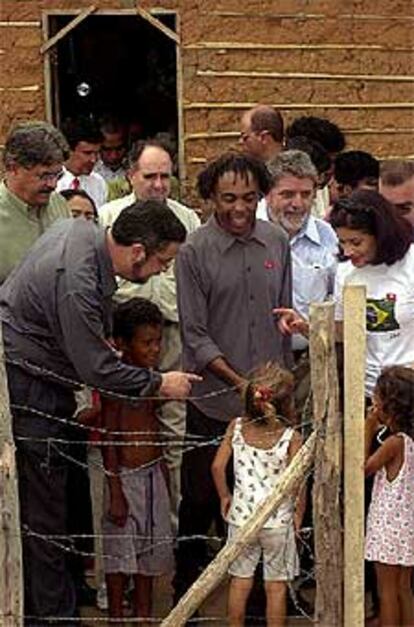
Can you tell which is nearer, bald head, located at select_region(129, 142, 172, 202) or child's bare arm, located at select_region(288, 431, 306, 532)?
child's bare arm, located at select_region(288, 431, 306, 532)

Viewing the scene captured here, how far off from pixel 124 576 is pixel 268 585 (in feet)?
2.08

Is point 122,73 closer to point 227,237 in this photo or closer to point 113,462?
point 227,237

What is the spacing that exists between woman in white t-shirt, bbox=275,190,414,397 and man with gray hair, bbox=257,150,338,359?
514 millimetres

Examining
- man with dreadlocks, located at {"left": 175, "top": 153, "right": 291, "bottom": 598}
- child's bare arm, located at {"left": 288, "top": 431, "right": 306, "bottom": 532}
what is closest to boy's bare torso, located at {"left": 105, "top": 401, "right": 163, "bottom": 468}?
man with dreadlocks, located at {"left": 175, "top": 153, "right": 291, "bottom": 598}

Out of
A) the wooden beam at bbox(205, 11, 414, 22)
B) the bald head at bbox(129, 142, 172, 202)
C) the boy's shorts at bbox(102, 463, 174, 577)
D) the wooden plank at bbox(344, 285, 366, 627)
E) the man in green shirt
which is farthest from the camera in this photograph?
the wooden beam at bbox(205, 11, 414, 22)

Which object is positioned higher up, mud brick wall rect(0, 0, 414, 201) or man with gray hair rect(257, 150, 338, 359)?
mud brick wall rect(0, 0, 414, 201)

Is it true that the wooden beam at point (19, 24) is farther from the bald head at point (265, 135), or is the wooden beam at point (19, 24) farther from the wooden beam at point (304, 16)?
the bald head at point (265, 135)

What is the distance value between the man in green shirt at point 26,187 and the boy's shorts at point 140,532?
33.5 inches

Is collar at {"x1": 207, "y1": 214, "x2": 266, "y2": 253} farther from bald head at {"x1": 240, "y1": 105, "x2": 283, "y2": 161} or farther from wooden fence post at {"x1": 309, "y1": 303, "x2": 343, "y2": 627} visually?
bald head at {"x1": 240, "y1": 105, "x2": 283, "y2": 161}

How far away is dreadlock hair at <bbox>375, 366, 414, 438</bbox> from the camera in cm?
441

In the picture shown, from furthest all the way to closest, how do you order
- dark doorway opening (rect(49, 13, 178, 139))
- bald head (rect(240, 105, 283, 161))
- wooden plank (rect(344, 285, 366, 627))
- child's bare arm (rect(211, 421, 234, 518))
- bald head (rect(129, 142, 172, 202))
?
dark doorway opening (rect(49, 13, 178, 139)) → bald head (rect(240, 105, 283, 161)) → bald head (rect(129, 142, 172, 202)) → child's bare arm (rect(211, 421, 234, 518)) → wooden plank (rect(344, 285, 366, 627))

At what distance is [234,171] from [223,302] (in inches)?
18.0

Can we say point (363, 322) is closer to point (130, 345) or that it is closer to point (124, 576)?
point (130, 345)

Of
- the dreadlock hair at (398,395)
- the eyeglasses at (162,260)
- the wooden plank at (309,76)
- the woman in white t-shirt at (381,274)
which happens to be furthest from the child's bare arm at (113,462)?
the wooden plank at (309,76)
